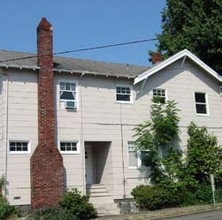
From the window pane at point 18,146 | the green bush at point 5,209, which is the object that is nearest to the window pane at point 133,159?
the window pane at point 18,146

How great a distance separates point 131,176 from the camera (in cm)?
2647

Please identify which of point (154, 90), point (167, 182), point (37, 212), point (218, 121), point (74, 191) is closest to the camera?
point (37, 212)

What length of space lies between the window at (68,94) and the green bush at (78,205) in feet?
15.0


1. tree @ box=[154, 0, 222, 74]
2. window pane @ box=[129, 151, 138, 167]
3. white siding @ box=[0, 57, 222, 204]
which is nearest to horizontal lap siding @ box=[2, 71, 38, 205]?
white siding @ box=[0, 57, 222, 204]

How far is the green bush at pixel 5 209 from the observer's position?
21547 mm

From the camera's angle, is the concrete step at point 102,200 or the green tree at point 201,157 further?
the green tree at point 201,157

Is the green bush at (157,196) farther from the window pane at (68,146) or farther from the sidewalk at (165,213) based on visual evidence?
the window pane at (68,146)

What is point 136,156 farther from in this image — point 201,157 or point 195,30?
point 195,30

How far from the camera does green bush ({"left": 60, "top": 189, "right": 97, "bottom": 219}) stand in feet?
74.0

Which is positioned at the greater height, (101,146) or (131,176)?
(101,146)

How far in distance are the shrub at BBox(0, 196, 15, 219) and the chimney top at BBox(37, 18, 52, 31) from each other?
8557 millimetres

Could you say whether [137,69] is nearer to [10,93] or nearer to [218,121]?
[218,121]

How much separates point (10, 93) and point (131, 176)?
777cm

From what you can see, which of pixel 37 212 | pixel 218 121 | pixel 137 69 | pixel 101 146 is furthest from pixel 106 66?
pixel 37 212
